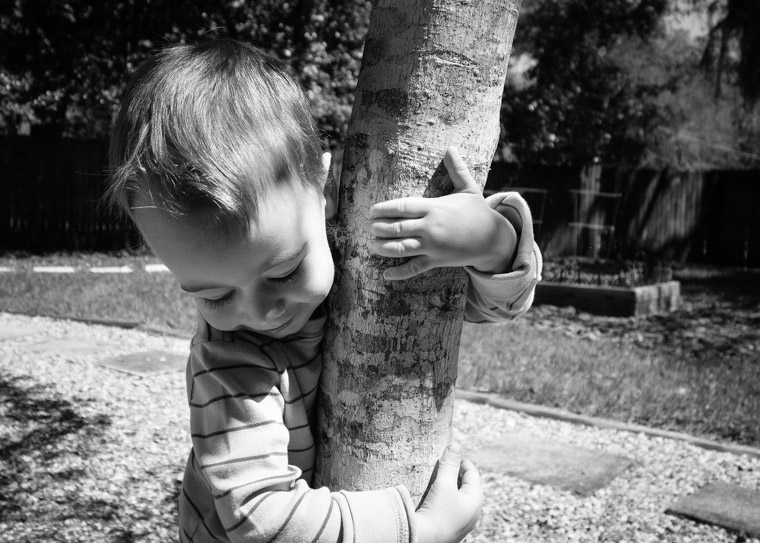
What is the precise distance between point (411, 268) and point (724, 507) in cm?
291

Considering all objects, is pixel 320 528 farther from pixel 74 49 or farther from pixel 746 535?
pixel 74 49

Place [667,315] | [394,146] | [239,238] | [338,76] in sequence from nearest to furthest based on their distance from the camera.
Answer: [239,238], [394,146], [667,315], [338,76]

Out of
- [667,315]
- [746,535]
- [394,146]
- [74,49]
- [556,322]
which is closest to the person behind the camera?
[394,146]

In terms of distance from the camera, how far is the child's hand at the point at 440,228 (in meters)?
1.20

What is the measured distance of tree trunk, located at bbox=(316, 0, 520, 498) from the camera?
48.5 inches

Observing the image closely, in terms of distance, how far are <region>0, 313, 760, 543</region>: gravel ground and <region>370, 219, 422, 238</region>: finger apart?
233 cm

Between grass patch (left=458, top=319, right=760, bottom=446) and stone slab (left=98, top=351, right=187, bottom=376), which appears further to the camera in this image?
stone slab (left=98, top=351, right=187, bottom=376)

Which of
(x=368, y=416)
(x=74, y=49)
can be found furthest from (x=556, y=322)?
(x=74, y=49)

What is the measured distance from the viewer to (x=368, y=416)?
50.7 inches

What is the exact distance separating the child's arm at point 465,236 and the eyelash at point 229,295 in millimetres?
140

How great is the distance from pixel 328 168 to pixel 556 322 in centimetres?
701

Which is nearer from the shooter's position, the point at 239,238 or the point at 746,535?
the point at 239,238

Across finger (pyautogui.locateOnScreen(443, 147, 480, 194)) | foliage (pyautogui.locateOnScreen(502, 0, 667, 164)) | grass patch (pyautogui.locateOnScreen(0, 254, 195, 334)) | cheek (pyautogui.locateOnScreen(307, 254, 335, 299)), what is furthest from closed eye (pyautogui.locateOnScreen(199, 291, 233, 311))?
foliage (pyautogui.locateOnScreen(502, 0, 667, 164))

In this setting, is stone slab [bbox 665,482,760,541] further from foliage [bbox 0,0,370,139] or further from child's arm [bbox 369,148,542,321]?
foliage [bbox 0,0,370,139]
